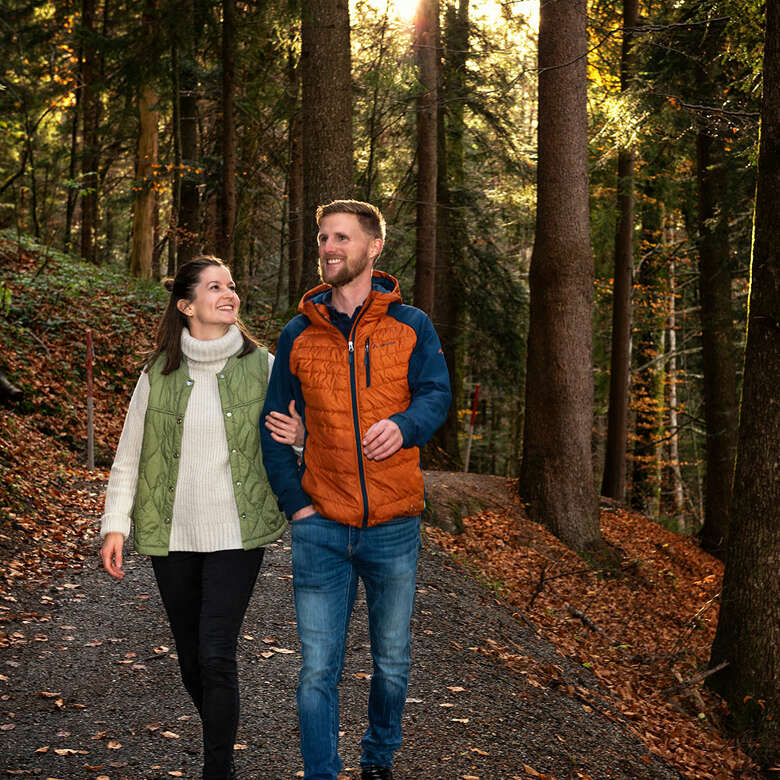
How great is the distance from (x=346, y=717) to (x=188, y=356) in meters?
2.49

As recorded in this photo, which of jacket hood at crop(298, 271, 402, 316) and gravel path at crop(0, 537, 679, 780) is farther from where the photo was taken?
gravel path at crop(0, 537, 679, 780)

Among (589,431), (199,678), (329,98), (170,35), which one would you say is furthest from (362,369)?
(170,35)

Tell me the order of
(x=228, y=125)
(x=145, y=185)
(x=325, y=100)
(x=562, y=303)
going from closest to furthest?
(x=325, y=100) < (x=562, y=303) < (x=228, y=125) < (x=145, y=185)

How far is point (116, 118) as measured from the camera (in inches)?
841

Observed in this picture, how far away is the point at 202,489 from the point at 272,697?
2.20 metres

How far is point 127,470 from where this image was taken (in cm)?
370

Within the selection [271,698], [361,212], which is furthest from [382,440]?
[271,698]

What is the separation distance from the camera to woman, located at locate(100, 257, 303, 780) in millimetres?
3484

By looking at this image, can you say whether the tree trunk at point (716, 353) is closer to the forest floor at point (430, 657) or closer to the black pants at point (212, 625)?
the forest floor at point (430, 657)

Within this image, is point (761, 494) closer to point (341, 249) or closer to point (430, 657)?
point (430, 657)

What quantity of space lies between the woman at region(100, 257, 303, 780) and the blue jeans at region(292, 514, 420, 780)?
0.26 meters

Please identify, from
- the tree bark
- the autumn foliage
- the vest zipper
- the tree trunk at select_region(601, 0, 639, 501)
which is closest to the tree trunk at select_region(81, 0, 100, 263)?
the tree bark

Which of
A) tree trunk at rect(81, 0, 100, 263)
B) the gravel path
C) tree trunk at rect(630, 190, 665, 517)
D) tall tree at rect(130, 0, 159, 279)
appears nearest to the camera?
the gravel path

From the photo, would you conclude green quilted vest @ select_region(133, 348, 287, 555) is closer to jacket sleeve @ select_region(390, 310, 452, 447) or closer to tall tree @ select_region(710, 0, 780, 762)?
jacket sleeve @ select_region(390, 310, 452, 447)
